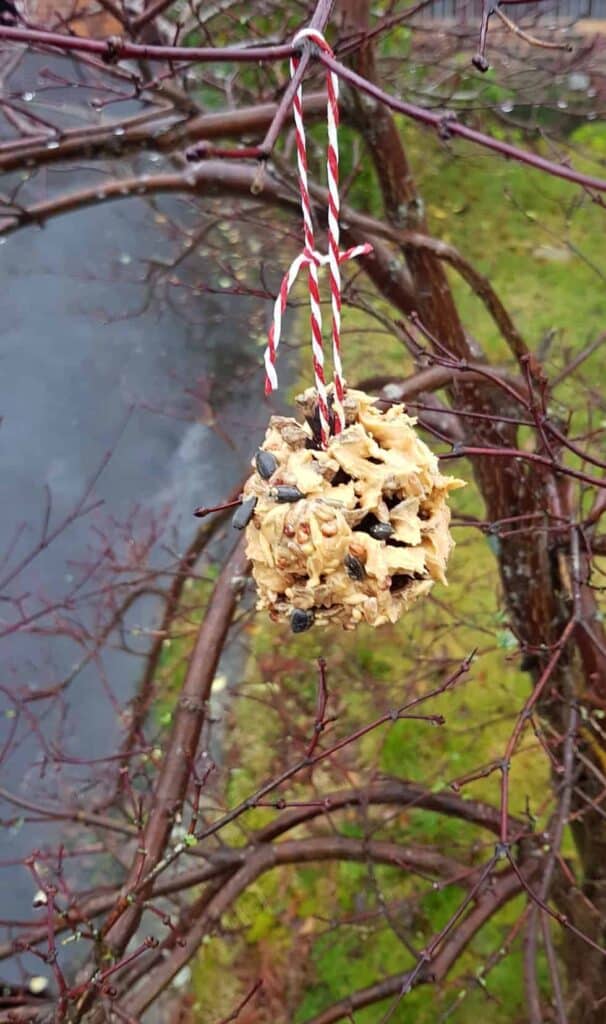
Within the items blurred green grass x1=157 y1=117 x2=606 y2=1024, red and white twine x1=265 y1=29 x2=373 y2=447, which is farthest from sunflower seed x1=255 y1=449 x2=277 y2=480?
blurred green grass x1=157 y1=117 x2=606 y2=1024

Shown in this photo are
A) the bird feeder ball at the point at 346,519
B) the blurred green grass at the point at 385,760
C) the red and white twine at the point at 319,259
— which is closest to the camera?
the red and white twine at the point at 319,259

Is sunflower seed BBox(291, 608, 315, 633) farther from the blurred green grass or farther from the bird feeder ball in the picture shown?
the blurred green grass

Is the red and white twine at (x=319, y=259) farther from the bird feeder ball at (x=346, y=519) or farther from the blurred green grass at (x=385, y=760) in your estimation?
the blurred green grass at (x=385, y=760)

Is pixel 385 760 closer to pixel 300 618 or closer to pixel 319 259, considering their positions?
pixel 300 618

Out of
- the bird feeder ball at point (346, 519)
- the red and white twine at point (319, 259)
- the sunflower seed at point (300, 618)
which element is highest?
the red and white twine at point (319, 259)

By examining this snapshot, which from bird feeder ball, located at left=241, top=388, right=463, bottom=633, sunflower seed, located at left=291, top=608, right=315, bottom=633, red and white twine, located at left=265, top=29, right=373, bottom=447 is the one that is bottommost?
sunflower seed, located at left=291, top=608, right=315, bottom=633

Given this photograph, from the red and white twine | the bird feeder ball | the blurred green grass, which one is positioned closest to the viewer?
the red and white twine

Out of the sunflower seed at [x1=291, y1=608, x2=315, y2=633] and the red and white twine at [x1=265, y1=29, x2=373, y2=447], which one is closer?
the red and white twine at [x1=265, y1=29, x2=373, y2=447]

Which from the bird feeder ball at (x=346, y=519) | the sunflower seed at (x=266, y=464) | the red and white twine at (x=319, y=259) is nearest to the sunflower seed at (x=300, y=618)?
the bird feeder ball at (x=346, y=519)

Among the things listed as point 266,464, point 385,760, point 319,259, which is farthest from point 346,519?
point 385,760

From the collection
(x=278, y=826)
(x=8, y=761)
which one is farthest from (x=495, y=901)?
(x=8, y=761)

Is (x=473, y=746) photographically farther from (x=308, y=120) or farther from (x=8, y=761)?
(x=308, y=120)
